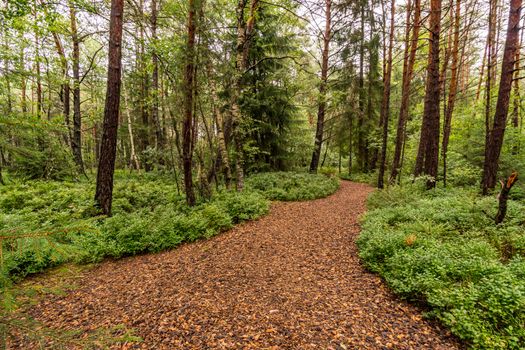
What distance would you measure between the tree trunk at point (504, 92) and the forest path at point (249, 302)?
4.90 metres

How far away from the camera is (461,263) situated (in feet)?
11.1

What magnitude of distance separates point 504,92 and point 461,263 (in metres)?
5.87

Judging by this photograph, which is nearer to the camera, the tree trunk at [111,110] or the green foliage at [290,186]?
the tree trunk at [111,110]

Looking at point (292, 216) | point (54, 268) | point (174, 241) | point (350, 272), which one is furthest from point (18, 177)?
point (350, 272)

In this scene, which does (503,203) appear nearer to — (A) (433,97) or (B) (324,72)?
(A) (433,97)

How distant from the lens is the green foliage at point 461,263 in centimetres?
262

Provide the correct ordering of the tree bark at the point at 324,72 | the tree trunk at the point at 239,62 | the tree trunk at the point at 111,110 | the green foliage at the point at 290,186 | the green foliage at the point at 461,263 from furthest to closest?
the tree bark at the point at 324,72
the green foliage at the point at 290,186
the tree trunk at the point at 239,62
the tree trunk at the point at 111,110
the green foliage at the point at 461,263

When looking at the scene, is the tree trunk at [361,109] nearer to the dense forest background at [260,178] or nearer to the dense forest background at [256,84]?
the dense forest background at [256,84]

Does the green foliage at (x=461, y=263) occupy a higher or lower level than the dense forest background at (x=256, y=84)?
lower

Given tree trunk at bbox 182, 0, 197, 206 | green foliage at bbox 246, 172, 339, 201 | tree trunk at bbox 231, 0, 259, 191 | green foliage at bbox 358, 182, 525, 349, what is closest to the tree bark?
green foliage at bbox 246, 172, 339, 201

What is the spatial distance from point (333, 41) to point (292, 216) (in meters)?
13.6

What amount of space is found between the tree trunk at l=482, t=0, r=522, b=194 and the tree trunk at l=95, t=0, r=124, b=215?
10163mm

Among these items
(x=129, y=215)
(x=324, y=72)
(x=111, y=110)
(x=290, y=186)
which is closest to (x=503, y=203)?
(x=290, y=186)

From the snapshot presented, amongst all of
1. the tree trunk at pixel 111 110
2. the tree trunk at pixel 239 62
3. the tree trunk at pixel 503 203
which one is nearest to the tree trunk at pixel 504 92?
the tree trunk at pixel 503 203
